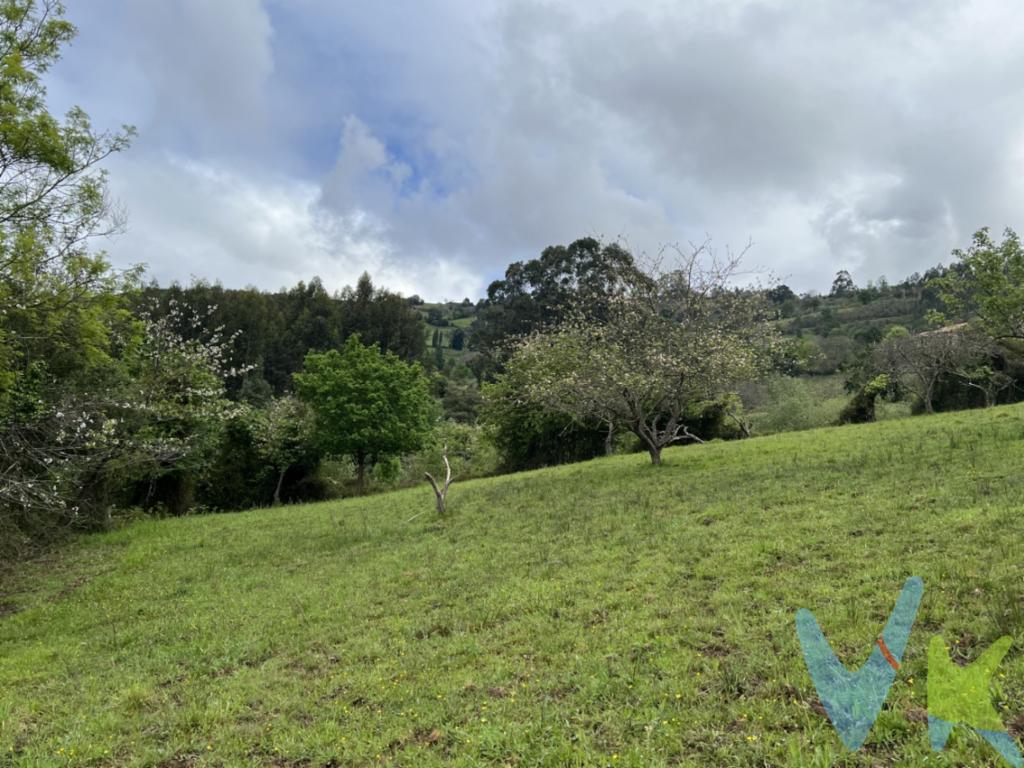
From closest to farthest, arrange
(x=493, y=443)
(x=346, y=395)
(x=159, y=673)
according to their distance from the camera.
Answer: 1. (x=159, y=673)
2. (x=346, y=395)
3. (x=493, y=443)

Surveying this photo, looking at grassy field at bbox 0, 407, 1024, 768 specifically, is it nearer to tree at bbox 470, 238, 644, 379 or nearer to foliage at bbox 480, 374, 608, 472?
foliage at bbox 480, 374, 608, 472

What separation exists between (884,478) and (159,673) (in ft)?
41.7

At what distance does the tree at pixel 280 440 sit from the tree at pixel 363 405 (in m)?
1.07

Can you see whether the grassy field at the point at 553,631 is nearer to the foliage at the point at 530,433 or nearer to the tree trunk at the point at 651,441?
the tree trunk at the point at 651,441

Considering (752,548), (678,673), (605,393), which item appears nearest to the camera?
(678,673)

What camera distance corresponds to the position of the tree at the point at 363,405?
27938mm

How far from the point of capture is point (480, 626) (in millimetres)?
7449

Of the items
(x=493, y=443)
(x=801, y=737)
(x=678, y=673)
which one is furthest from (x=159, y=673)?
(x=493, y=443)

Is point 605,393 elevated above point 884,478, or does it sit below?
above

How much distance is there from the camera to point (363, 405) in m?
28.3

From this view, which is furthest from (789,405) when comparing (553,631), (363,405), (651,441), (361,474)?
(553,631)

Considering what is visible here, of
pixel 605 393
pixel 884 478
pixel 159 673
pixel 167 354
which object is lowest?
pixel 159 673

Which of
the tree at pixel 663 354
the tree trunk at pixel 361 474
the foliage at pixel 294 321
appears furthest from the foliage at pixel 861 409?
the foliage at pixel 294 321

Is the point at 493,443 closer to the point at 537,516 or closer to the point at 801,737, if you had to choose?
the point at 537,516
